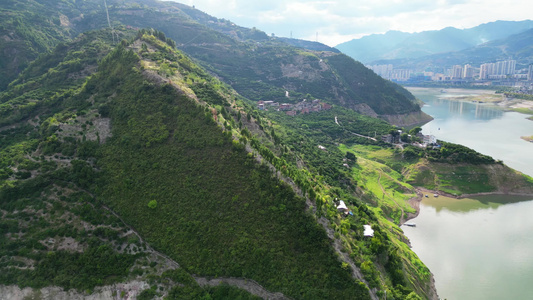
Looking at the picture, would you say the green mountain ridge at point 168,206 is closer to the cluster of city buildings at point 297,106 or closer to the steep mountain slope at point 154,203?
the steep mountain slope at point 154,203

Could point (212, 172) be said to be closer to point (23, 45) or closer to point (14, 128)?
point (14, 128)

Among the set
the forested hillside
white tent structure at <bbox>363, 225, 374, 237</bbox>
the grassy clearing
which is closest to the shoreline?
the grassy clearing

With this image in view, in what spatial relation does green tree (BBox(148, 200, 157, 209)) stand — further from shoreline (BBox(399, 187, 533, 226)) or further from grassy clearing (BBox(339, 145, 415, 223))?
shoreline (BBox(399, 187, 533, 226))

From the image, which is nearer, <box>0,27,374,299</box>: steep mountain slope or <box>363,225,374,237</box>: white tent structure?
<box>0,27,374,299</box>: steep mountain slope

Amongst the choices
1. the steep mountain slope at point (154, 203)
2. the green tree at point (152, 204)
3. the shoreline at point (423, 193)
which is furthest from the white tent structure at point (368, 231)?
the shoreline at point (423, 193)

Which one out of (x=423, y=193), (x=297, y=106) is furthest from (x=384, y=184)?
(x=297, y=106)

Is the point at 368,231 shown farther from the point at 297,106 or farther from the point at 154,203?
the point at 297,106
